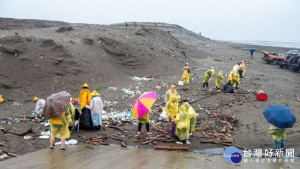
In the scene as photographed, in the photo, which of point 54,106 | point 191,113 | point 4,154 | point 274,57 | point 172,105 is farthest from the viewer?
point 274,57

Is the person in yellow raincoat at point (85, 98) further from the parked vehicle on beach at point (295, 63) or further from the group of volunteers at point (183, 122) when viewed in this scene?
the parked vehicle on beach at point (295, 63)

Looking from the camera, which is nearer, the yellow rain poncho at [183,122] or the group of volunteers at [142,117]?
the group of volunteers at [142,117]

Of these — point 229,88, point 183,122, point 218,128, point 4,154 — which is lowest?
point 4,154

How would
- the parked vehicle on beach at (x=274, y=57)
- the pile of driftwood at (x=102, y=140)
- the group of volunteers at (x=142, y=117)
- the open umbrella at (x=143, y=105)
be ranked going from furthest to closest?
the parked vehicle on beach at (x=274, y=57) < the open umbrella at (x=143, y=105) < the pile of driftwood at (x=102, y=140) < the group of volunteers at (x=142, y=117)

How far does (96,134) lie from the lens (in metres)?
8.39

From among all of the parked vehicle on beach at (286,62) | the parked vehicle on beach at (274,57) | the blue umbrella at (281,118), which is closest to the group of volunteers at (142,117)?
the blue umbrella at (281,118)

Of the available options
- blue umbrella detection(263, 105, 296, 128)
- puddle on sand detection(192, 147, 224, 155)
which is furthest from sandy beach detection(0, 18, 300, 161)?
blue umbrella detection(263, 105, 296, 128)

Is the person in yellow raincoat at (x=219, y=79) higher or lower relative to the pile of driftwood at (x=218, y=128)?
higher

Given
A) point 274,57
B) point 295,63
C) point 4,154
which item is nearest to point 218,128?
point 4,154

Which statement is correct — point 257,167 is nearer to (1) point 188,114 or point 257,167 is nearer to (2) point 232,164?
(2) point 232,164

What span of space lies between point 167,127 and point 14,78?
31.0ft

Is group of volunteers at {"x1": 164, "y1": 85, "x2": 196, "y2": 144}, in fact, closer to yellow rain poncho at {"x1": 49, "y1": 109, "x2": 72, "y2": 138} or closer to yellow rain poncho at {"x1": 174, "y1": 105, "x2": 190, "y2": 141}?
yellow rain poncho at {"x1": 174, "y1": 105, "x2": 190, "y2": 141}

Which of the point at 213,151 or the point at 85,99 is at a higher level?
the point at 85,99

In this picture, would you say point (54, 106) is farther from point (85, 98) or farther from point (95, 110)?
point (85, 98)
